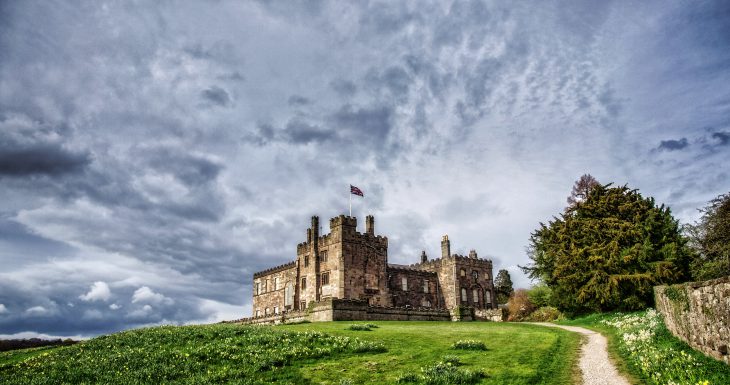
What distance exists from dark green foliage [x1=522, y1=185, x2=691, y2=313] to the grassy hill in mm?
12965

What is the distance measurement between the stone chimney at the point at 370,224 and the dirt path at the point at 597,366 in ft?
127

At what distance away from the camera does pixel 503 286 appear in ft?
322

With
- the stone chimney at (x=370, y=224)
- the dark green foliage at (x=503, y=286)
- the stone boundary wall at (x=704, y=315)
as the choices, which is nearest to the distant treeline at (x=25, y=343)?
the stone chimney at (x=370, y=224)

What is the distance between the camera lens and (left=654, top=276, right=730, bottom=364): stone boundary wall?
15.6 meters

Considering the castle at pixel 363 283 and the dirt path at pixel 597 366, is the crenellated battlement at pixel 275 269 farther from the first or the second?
the dirt path at pixel 597 366

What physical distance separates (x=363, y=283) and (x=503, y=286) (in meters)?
45.5

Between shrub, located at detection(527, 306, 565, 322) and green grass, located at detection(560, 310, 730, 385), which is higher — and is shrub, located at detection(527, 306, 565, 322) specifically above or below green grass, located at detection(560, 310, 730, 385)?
above

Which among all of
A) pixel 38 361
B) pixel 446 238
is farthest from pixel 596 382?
pixel 446 238

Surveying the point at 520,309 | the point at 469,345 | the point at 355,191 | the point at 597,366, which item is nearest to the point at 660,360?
the point at 597,366

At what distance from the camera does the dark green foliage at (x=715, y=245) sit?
134 feet

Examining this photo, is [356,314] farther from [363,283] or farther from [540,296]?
[540,296]

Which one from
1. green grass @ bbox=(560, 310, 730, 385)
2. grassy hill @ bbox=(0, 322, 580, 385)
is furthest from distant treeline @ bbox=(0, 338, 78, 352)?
green grass @ bbox=(560, 310, 730, 385)

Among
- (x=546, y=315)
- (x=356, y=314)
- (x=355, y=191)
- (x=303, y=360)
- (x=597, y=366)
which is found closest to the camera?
(x=597, y=366)

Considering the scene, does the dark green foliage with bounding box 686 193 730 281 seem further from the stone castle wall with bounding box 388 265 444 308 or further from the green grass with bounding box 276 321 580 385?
the stone castle wall with bounding box 388 265 444 308
